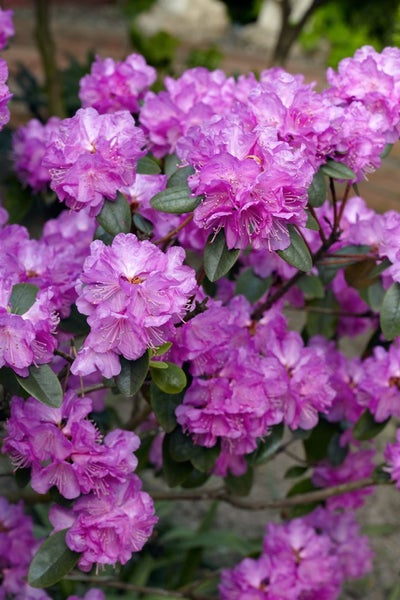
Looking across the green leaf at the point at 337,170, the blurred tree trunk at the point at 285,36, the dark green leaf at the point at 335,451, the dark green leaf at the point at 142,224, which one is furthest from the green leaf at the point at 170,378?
the blurred tree trunk at the point at 285,36

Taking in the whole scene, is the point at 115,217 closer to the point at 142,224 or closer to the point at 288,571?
the point at 142,224

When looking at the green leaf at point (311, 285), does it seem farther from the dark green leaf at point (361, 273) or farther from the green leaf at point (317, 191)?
the green leaf at point (317, 191)

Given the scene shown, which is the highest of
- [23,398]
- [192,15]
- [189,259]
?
[23,398]

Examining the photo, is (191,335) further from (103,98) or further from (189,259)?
(189,259)

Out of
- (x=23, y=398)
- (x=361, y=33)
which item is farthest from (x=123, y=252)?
(x=361, y=33)

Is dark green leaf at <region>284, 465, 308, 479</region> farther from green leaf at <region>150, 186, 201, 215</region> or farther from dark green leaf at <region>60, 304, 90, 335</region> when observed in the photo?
green leaf at <region>150, 186, 201, 215</region>

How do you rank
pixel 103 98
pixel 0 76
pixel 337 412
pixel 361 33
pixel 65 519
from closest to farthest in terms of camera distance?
pixel 0 76
pixel 65 519
pixel 103 98
pixel 337 412
pixel 361 33
